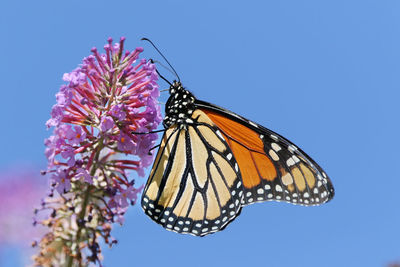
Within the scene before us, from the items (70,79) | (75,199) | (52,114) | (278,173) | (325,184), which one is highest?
(70,79)

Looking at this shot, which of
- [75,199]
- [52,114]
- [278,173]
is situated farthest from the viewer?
[278,173]

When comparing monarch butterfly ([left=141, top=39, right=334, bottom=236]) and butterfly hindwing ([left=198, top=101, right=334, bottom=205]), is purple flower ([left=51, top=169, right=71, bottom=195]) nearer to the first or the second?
monarch butterfly ([left=141, top=39, right=334, bottom=236])

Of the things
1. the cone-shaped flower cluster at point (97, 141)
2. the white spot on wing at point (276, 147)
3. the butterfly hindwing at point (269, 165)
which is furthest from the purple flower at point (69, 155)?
the white spot on wing at point (276, 147)

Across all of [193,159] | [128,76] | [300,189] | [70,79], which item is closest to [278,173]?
[300,189]

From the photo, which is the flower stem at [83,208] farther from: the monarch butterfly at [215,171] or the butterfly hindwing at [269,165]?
the butterfly hindwing at [269,165]

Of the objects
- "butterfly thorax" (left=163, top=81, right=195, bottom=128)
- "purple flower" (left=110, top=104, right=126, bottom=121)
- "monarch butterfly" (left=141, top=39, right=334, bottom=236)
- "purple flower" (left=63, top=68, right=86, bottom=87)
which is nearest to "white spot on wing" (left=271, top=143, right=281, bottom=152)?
"monarch butterfly" (left=141, top=39, right=334, bottom=236)

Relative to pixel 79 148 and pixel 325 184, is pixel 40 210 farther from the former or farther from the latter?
pixel 325 184

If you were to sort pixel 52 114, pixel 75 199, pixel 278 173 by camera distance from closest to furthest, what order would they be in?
pixel 52 114, pixel 75 199, pixel 278 173
